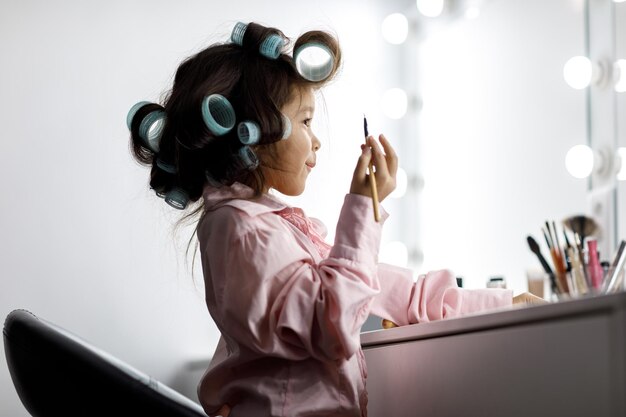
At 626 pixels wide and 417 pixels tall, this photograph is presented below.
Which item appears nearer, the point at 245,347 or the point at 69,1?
the point at 245,347

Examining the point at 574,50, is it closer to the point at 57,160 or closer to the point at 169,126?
the point at 169,126

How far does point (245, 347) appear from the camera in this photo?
0.96 meters

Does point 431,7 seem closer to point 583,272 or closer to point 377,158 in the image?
point 377,158

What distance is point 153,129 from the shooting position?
113 cm

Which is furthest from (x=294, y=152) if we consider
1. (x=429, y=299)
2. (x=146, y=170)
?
(x=146, y=170)

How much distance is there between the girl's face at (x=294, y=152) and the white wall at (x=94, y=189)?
0.74 metres

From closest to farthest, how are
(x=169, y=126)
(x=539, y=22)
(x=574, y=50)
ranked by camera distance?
(x=169, y=126) → (x=574, y=50) → (x=539, y=22)

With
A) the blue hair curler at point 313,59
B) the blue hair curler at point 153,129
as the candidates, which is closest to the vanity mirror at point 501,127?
the blue hair curler at point 313,59

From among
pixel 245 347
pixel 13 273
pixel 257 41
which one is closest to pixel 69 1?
pixel 13 273

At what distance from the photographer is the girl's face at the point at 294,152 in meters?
1.10

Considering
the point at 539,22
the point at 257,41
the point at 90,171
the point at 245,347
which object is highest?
the point at 539,22

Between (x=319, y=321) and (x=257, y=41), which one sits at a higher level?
(x=257, y=41)

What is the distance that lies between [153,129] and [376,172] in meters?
0.31

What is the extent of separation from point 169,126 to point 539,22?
1.06 metres
